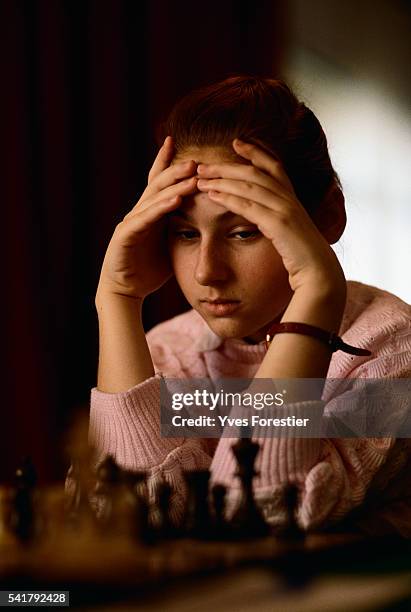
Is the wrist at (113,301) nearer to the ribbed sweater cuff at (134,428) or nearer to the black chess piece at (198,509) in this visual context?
the ribbed sweater cuff at (134,428)

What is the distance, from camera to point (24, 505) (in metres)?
0.99

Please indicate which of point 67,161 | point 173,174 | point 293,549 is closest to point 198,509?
point 293,549

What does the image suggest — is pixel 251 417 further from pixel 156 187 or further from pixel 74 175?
pixel 74 175

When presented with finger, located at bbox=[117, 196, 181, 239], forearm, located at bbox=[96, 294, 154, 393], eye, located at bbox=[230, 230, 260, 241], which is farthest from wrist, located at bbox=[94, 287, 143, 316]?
eye, located at bbox=[230, 230, 260, 241]

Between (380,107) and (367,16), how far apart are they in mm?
164

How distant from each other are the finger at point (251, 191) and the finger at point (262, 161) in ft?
0.12

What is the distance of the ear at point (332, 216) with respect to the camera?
1.39m

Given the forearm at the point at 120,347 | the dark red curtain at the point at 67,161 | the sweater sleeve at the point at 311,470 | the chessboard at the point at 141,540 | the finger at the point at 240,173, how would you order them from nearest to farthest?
the chessboard at the point at 141,540 < the sweater sleeve at the point at 311,470 < the finger at the point at 240,173 < the forearm at the point at 120,347 < the dark red curtain at the point at 67,161

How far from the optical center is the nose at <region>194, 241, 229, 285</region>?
1222mm

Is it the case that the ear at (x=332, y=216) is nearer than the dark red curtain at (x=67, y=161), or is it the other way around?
the ear at (x=332, y=216)

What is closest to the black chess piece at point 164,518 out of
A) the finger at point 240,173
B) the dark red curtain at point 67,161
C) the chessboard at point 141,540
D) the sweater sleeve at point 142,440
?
the chessboard at point 141,540

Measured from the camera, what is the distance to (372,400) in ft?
4.02

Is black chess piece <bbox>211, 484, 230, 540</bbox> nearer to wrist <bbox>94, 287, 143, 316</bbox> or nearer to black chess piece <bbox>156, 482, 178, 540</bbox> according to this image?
black chess piece <bbox>156, 482, 178, 540</bbox>

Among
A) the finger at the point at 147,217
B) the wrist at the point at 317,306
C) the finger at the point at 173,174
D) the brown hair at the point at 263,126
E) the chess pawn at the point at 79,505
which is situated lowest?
the chess pawn at the point at 79,505
